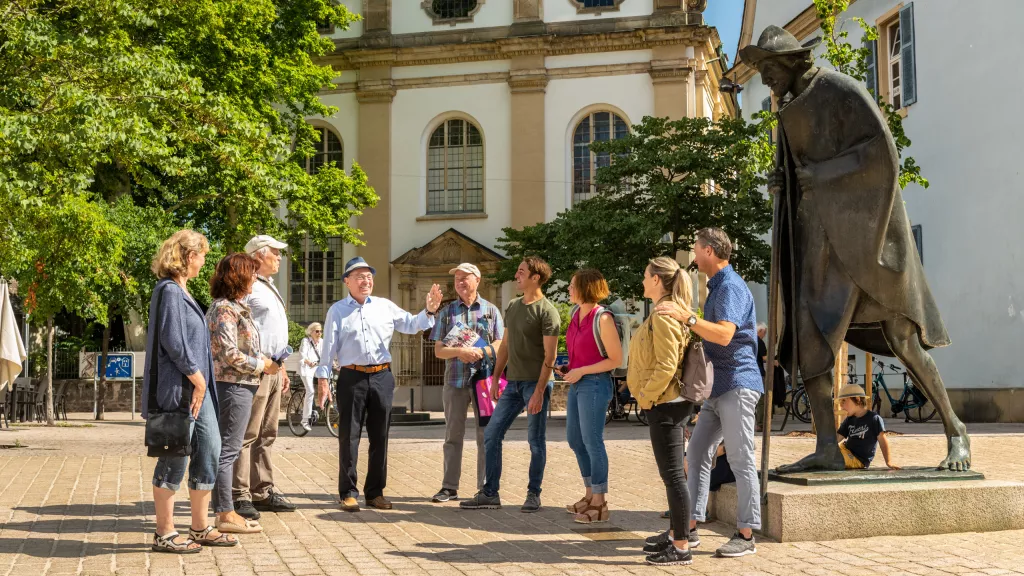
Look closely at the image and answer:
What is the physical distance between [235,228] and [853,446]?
63.6ft

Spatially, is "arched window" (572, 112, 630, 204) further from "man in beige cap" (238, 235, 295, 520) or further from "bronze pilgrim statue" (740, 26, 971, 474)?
"bronze pilgrim statue" (740, 26, 971, 474)

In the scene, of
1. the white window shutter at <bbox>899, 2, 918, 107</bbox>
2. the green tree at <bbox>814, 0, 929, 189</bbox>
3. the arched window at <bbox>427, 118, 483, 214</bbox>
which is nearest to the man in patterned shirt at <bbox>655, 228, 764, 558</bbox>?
the green tree at <bbox>814, 0, 929, 189</bbox>

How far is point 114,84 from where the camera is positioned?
46.8ft

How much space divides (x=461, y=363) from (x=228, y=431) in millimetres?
2295

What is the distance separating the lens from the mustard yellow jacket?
611 cm

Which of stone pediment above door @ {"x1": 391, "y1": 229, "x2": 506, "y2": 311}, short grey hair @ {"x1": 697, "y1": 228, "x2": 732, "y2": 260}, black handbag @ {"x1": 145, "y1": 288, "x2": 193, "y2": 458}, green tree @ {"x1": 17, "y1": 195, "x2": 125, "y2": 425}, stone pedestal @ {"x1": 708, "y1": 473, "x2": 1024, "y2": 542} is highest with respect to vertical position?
stone pediment above door @ {"x1": 391, "y1": 229, "x2": 506, "y2": 311}

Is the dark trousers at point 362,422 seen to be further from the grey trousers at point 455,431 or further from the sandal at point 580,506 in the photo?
the sandal at point 580,506

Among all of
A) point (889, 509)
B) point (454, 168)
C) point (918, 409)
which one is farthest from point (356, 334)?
point (454, 168)

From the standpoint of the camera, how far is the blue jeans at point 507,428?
8312 mm

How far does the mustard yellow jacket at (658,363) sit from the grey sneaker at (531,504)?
2252 millimetres

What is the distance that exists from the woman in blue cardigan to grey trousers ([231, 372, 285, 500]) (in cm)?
92

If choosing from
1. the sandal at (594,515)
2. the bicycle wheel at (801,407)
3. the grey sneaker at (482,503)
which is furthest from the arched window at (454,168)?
the sandal at (594,515)

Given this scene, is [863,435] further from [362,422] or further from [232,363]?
[232,363]

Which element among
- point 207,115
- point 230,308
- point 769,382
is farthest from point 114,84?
point 769,382
